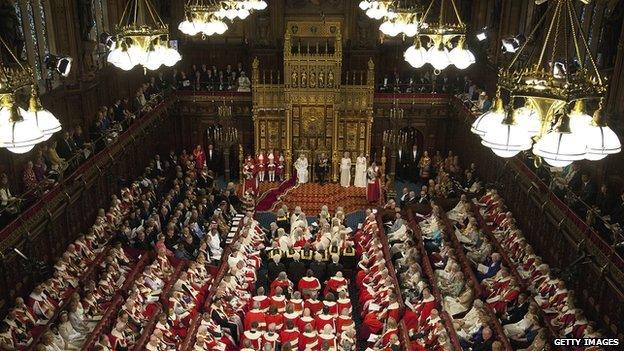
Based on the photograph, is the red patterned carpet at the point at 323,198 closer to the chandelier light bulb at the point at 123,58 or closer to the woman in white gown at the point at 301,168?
the woman in white gown at the point at 301,168

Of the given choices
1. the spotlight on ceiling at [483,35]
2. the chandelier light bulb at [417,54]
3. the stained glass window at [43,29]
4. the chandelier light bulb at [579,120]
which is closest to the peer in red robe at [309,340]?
the chandelier light bulb at [417,54]

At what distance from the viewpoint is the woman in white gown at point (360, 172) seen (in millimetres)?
22672

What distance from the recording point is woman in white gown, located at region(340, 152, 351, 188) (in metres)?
22.8

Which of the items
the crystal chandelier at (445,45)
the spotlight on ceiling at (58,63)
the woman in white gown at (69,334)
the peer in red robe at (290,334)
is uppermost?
the crystal chandelier at (445,45)

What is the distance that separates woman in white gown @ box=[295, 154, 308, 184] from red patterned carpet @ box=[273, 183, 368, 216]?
0.30 meters

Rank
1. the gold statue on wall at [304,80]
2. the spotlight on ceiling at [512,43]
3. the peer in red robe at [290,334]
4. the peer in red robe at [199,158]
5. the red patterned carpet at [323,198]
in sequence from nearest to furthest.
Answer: the peer in red robe at [290,334] → the spotlight on ceiling at [512,43] → the red patterned carpet at [323,198] → the peer in red robe at [199,158] → the gold statue on wall at [304,80]

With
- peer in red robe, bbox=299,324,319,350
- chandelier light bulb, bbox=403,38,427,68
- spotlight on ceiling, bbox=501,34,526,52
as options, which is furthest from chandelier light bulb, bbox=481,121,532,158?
spotlight on ceiling, bbox=501,34,526,52

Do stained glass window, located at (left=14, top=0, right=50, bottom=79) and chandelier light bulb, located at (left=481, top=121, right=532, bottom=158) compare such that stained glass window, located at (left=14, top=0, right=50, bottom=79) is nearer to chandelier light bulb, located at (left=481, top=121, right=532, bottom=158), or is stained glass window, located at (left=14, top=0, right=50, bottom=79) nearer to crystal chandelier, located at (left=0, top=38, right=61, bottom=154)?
crystal chandelier, located at (left=0, top=38, right=61, bottom=154)

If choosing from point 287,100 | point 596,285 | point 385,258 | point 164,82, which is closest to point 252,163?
point 287,100

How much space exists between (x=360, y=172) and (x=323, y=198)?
6.31 feet


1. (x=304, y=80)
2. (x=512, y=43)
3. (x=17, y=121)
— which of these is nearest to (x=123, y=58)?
(x=17, y=121)

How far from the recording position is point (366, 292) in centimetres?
1428

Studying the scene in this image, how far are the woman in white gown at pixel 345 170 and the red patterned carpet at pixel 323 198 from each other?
0.93ft

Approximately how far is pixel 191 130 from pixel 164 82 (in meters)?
2.50
